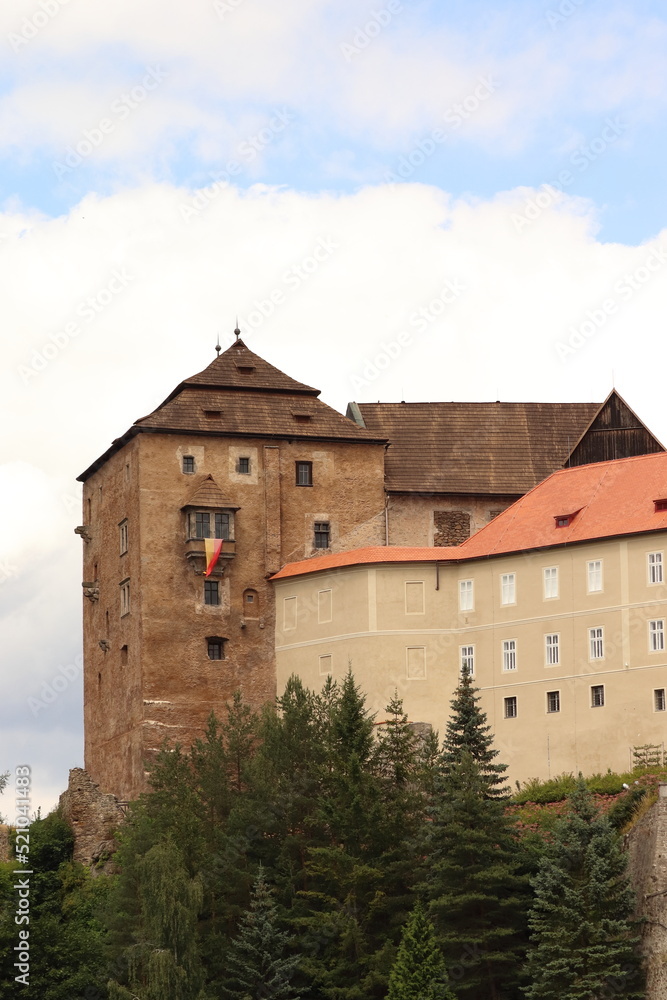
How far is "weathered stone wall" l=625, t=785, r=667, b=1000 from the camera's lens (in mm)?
72875

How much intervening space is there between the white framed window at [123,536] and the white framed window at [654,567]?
73.6 ft

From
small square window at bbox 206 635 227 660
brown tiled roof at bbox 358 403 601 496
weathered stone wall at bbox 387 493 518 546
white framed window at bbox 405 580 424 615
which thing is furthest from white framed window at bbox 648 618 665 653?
small square window at bbox 206 635 227 660

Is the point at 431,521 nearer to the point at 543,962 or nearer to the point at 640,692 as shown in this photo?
the point at 640,692

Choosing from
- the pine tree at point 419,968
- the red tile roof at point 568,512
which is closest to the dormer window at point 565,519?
the red tile roof at point 568,512

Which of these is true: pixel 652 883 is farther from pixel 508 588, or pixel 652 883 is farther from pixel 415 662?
pixel 415 662

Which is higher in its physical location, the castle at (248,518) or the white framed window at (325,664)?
the castle at (248,518)

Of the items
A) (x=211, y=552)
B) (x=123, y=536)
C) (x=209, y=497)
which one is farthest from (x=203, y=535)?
(x=123, y=536)

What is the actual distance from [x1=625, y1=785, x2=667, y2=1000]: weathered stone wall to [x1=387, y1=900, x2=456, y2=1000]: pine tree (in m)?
6.24

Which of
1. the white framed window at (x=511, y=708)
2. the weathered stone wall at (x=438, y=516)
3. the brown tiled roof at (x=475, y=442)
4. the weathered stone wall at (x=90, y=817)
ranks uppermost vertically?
the brown tiled roof at (x=475, y=442)

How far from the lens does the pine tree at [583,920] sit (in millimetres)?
72188

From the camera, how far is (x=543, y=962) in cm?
7306

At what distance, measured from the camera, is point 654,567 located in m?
87.0

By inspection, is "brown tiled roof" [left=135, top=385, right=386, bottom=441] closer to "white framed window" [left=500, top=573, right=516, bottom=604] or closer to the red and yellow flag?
the red and yellow flag

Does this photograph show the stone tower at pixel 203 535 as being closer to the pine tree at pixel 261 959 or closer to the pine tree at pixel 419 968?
the pine tree at pixel 261 959
